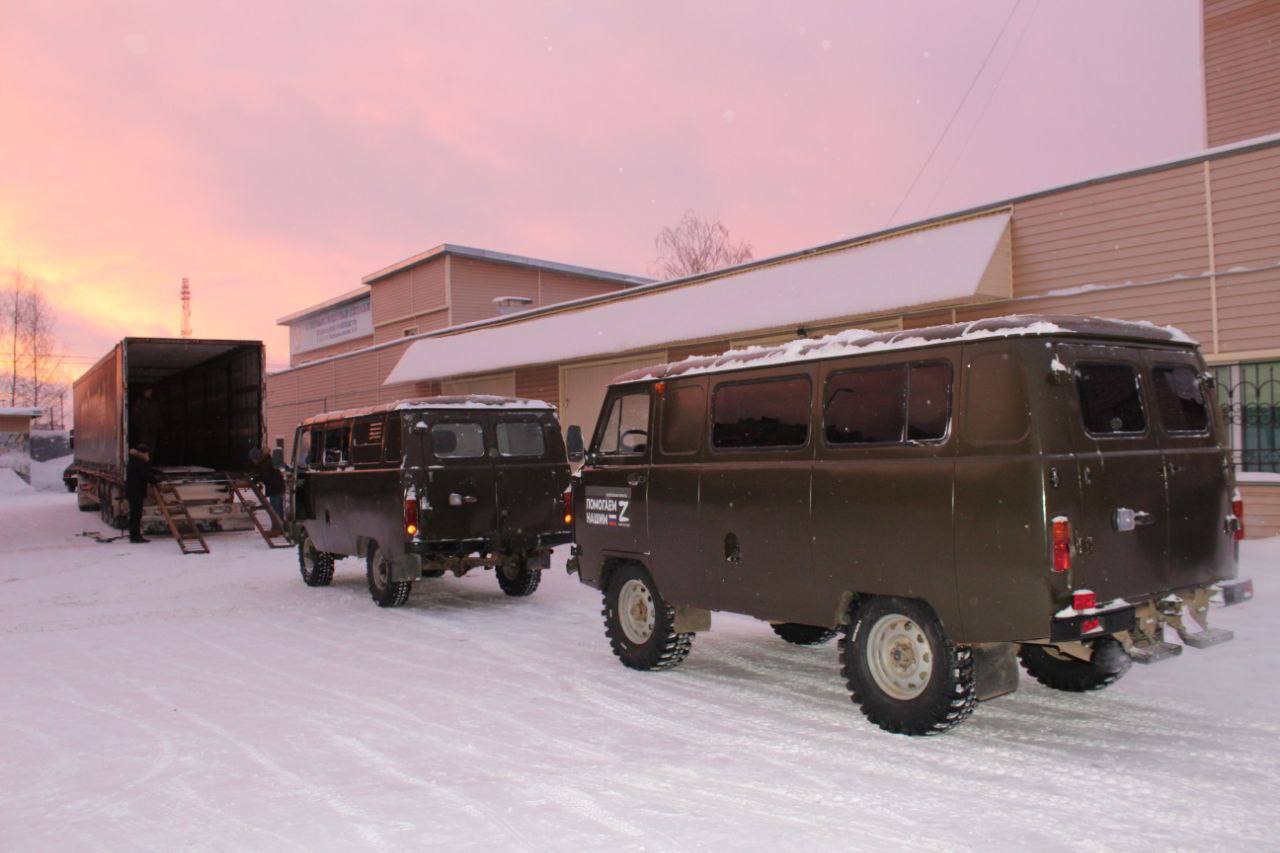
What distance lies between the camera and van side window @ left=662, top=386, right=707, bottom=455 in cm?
744

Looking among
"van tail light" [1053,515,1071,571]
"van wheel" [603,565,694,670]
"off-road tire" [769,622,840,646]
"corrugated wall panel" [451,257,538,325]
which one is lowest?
"off-road tire" [769,622,840,646]

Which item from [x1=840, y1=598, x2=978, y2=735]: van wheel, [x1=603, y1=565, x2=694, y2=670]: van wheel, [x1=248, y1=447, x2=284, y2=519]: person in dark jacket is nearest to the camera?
[x1=840, y1=598, x2=978, y2=735]: van wheel

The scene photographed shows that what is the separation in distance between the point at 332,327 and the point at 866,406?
44987 mm

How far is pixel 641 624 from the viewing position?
7.97m

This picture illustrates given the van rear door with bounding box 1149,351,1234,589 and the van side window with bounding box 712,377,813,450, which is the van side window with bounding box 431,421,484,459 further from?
the van rear door with bounding box 1149,351,1234,589

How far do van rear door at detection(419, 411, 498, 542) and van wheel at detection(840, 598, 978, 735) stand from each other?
5.47 meters

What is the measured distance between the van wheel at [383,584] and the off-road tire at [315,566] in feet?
5.88

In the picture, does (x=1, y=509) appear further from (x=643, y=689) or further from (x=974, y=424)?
(x=974, y=424)

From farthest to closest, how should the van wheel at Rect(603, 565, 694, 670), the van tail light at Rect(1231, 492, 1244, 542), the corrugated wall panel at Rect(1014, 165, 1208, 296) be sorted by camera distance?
1. the corrugated wall panel at Rect(1014, 165, 1208, 296)
2. the van wheel at Rect(603, 565, 694, 670)
3. the van tail light at Rect(1231, 492, 1244, 542)

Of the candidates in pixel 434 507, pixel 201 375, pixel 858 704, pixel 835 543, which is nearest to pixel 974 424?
pixel 835 543

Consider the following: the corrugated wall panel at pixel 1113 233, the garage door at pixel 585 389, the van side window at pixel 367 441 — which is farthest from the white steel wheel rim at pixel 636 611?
the garage door at pixel 585 389

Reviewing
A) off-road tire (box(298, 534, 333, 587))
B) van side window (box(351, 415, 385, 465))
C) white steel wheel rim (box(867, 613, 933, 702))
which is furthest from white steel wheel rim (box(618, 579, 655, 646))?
off-road tire (box(298, 534, 333, 587))

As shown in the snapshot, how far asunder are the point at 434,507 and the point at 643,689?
13.9ft

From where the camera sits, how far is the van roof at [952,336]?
5492 mm
